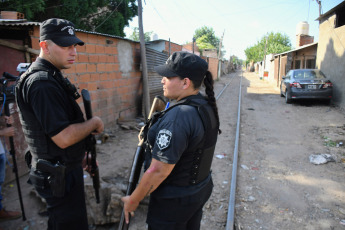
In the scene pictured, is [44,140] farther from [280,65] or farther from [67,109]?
[280,65]

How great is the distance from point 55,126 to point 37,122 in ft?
0.63

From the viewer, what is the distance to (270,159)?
4965 mm

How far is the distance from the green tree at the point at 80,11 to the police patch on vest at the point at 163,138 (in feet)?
29.4

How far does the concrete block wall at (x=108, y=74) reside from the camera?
538 cm

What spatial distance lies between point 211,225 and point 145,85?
18.8 ft

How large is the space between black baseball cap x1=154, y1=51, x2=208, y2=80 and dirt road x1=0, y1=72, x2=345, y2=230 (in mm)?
2138

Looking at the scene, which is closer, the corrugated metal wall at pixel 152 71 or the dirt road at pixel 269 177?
the dirt road at pixel 269 177

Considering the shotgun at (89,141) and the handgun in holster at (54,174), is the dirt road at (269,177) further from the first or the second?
the handgun in holster at (54,174)

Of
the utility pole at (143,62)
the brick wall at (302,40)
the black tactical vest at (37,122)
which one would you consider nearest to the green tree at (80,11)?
the utility pole at (143,62)

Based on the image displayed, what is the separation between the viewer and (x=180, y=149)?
4.52 feet

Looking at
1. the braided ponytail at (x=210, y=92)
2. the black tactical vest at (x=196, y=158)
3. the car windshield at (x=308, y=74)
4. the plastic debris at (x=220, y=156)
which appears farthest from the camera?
the car windshield at (x=308, y=74)

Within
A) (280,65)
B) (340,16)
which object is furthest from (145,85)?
(280,65)

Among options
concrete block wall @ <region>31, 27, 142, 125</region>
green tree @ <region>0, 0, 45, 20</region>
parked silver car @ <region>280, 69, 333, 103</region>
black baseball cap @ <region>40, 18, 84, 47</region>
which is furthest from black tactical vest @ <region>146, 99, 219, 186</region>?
parked silver car @ <region>280, 69, 333, 103</region>

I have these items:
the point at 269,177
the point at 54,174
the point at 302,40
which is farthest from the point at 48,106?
the point at 302,40
